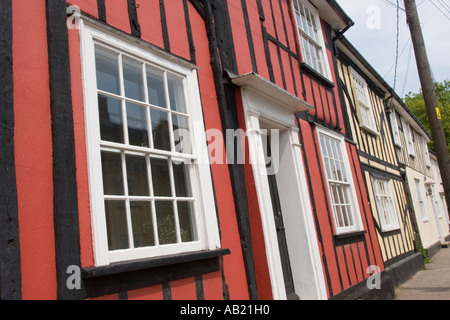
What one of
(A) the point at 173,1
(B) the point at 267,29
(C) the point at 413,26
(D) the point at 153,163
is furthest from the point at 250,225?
(C) the point at 413,26

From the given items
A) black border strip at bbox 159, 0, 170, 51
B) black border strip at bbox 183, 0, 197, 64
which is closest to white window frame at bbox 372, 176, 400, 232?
black border strip at bbox 183, 0, 197, 64

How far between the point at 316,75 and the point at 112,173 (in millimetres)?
5292

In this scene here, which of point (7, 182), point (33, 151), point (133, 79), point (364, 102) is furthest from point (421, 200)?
point (7, 182)

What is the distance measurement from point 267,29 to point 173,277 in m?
4.25

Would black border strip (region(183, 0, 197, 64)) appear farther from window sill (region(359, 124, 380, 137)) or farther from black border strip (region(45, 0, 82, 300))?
window sill (region(359, 124, 380, 137))

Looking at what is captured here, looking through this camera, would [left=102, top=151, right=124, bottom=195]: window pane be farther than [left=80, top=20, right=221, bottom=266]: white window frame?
Yes

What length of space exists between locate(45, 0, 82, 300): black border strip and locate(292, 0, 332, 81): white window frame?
517cm

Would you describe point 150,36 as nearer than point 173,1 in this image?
Yes

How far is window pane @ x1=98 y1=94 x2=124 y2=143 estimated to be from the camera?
290 centimetres

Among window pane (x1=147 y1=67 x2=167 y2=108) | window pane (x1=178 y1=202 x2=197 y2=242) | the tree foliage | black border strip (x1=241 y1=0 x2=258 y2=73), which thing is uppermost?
the tree foliage

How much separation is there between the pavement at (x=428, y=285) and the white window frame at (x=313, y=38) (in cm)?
454

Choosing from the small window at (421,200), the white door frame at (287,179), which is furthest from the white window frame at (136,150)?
the small window at (421,200)

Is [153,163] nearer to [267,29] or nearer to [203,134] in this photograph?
[203,134]
